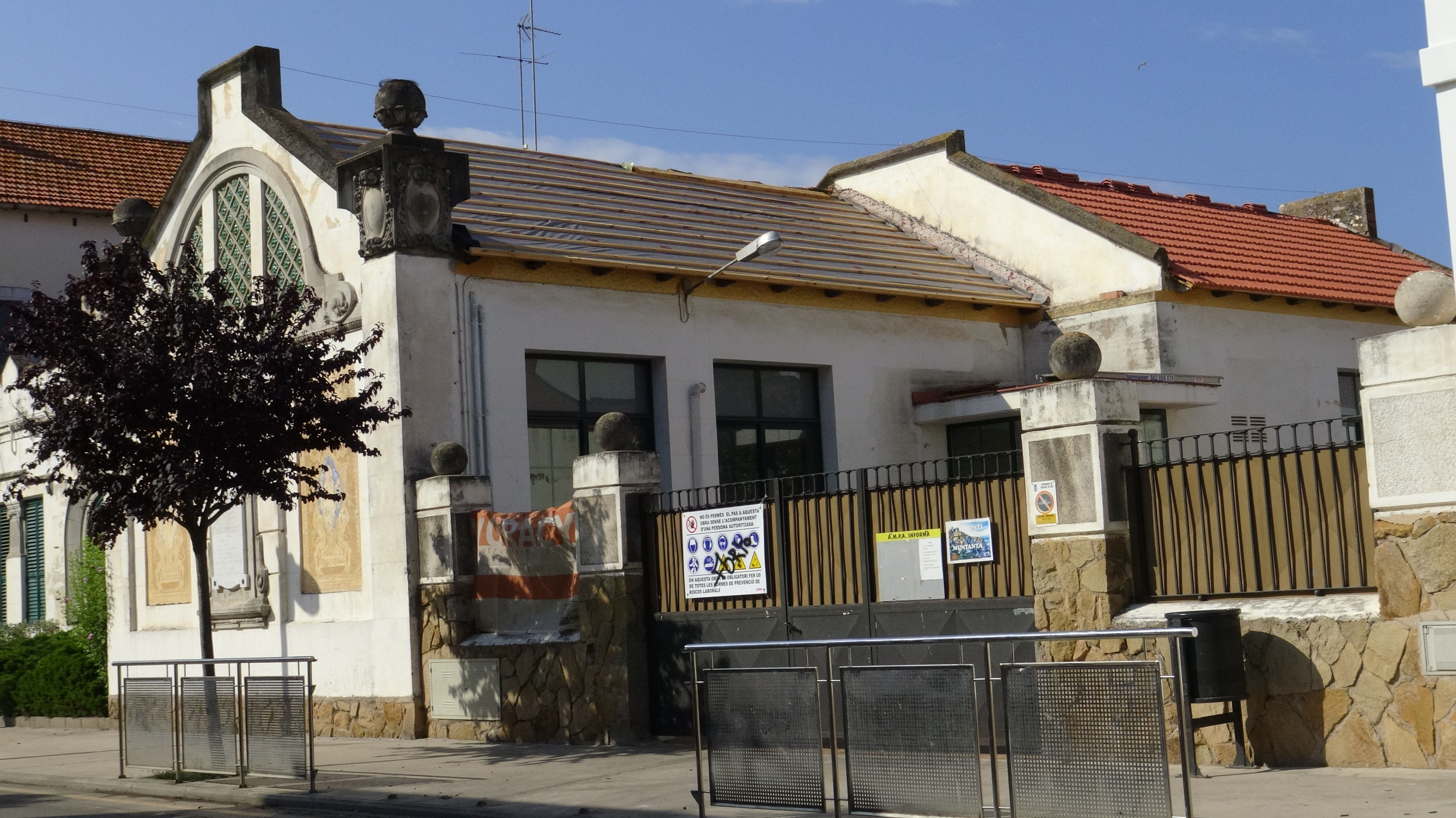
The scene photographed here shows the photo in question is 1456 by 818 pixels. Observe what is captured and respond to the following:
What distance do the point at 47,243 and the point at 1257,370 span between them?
79.3 feet

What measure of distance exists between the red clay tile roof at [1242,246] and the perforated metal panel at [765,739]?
12658 mm

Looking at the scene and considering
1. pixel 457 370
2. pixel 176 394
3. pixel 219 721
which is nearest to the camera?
pixel 219 721

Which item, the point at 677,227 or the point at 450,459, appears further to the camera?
the point at 677,227

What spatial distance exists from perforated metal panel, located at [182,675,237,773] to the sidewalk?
22 centimetres

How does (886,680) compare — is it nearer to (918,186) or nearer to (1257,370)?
(1257,370)

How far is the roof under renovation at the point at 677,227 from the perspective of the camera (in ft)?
60.5

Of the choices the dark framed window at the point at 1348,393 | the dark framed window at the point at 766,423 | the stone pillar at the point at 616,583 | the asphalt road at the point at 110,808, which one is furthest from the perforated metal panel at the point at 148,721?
the dark framed window at the point at 1348,393

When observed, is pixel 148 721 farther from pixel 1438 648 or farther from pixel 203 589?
pixel 1438 648

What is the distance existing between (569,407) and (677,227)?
3.49 meters

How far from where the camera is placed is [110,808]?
1284 cm

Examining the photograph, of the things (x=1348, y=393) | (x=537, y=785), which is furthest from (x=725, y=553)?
(x=1348, y=393)

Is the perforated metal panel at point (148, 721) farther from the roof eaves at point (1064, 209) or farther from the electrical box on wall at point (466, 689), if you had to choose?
the roof eaves at point (1064, 209)

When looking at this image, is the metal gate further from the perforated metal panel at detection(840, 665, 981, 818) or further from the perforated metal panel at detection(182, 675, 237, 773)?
the perforated metal panel at detection(182, 675, 237, 773)

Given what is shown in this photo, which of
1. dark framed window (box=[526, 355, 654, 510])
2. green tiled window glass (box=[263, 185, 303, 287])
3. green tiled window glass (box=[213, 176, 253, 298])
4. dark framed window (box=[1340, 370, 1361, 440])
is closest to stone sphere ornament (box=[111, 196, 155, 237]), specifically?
green tiled window glass (box=[213, 176, 253, 298])
